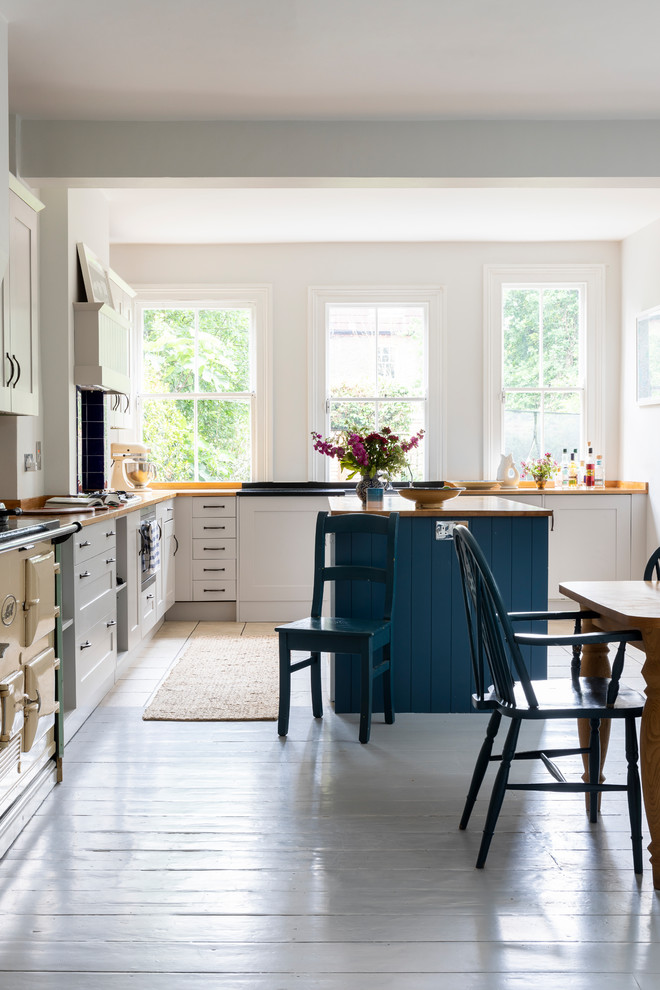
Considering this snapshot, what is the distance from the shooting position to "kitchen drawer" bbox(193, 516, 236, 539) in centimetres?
629

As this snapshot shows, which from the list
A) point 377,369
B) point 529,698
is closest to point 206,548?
point 377,369

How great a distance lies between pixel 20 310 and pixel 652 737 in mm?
3259

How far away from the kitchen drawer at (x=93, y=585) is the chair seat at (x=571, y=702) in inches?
74.4

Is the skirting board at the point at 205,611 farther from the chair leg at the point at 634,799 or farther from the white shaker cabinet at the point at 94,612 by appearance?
the chair leg at the point at 634,799

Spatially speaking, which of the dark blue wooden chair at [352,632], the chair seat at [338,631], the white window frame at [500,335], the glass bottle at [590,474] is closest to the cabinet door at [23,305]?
the dark blue wooden chair at [352,632]

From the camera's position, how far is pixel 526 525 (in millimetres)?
3957

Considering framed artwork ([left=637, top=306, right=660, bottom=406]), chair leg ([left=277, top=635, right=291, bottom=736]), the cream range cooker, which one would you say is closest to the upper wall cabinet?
the cream range cooker

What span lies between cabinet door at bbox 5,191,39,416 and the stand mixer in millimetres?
1901

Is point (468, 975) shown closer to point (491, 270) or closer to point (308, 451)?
point (308, 451)

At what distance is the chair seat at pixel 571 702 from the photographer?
7.68ft

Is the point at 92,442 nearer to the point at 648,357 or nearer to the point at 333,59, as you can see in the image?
the point at 333,59

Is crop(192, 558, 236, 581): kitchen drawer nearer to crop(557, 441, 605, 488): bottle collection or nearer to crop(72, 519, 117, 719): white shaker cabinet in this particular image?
crop(72, 519, 117, 719): white shaker cabinet

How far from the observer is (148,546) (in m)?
5.11

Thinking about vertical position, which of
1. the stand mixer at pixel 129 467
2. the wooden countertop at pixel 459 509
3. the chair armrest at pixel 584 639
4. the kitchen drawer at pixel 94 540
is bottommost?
the chair armrest at pixel 584 639
